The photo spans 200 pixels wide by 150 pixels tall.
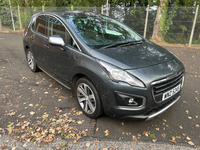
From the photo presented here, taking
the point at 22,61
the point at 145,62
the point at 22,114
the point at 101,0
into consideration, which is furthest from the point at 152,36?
the point at 101,0

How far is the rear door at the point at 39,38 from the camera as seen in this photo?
394 cm

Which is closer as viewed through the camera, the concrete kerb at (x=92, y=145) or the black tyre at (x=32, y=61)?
the concrete kerb at (x=92, y=145)

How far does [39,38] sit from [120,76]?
2674 millimetres

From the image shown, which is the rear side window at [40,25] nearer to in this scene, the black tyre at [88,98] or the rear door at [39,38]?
the rear door at [39,38]

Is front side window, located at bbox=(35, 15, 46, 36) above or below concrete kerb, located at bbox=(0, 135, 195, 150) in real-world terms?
above

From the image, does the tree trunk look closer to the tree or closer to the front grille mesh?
the tree

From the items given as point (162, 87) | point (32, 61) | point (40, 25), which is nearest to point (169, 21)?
point (40, 25)

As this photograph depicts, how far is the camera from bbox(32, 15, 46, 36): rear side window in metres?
4.01

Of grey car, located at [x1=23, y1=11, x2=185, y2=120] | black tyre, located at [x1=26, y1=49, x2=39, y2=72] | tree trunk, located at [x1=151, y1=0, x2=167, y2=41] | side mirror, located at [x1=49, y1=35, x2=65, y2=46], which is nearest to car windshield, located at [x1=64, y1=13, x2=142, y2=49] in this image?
grey car, located at [x1=23, y1=11, x2=185, y2=120]

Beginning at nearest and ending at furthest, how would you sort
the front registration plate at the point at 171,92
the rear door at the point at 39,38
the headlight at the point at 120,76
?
the headlight at the point at 120,76 → the front registration plate at the point at 171,92 → the rear door at the point at 39,38

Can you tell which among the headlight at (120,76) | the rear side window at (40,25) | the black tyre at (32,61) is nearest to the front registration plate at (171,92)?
the headlight at (120,76)

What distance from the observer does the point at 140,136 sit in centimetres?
259

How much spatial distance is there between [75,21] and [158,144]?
8.90ft

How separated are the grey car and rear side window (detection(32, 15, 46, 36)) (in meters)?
0.17
